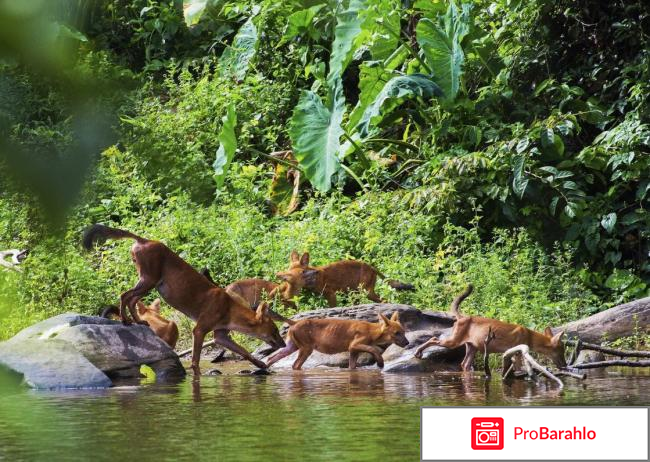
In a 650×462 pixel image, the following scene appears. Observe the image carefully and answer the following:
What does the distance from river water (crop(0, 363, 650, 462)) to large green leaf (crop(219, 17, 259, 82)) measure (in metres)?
6.81

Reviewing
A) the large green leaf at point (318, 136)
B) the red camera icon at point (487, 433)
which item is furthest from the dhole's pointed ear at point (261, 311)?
the large green leaf at point (318, 136)

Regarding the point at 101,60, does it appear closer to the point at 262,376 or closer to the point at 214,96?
the point at 262,376

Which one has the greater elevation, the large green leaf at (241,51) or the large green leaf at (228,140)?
the large green leaf at (241,51)

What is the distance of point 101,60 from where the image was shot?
1107 mm

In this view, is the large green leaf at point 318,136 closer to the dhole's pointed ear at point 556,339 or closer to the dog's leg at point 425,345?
the dog's leg at point 425,345

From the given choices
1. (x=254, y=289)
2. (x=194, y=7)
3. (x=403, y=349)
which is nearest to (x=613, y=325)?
(x=403, y=349)

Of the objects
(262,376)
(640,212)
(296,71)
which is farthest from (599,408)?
(296,71)

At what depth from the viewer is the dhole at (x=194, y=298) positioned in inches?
337

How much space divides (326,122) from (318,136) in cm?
22

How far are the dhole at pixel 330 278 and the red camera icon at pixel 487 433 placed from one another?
18.9 ft

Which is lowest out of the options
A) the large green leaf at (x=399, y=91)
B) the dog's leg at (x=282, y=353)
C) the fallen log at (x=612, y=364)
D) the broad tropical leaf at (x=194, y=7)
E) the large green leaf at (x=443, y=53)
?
the fallen log at (x=612, y=364)

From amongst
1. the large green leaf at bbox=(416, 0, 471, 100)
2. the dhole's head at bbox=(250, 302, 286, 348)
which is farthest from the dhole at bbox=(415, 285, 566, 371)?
the large green leaf at bbox=(416, 0, 471, 100)

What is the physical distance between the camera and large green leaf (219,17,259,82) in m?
14.6

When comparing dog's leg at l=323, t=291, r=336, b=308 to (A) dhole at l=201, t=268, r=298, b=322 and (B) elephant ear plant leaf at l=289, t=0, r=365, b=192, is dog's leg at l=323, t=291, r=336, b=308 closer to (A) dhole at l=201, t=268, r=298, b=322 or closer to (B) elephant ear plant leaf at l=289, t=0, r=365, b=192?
(A) dhole at l=201, t=268, r=298, b=322
